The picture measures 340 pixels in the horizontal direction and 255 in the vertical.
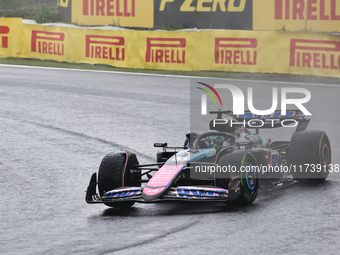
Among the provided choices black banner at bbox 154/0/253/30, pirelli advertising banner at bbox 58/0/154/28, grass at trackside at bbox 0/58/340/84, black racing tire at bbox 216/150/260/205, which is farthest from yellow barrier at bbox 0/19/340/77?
black racing tire at bbox 216/150/260/205

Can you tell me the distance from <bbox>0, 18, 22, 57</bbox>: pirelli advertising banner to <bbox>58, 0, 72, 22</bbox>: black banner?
3228mm

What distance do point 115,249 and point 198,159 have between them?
6.04ft

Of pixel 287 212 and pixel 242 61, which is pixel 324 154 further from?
pixel 242 61

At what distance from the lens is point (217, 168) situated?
6.27 meters

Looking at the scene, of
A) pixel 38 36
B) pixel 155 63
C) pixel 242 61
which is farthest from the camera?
pixel 38 36

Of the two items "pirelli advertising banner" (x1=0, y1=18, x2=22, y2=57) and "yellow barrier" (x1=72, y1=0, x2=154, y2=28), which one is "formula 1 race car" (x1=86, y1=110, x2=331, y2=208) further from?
"pirelli advertising banner" (x1=0, y1=18, x2=22, y2=57)

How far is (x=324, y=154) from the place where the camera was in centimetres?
749

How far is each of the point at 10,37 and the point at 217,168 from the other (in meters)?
18.8

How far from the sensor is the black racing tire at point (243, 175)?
243 inches

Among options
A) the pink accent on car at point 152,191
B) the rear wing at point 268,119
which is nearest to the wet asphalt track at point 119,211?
the pink accent on car at point 152,191

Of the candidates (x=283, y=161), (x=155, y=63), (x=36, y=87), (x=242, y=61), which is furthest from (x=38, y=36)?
(x=283, y=161)

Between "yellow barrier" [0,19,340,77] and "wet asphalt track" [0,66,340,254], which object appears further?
"yellow barrier" [0,19,340,77]

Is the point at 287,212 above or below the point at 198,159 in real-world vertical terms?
below

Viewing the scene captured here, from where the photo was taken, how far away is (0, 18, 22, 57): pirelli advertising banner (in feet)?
75.9
